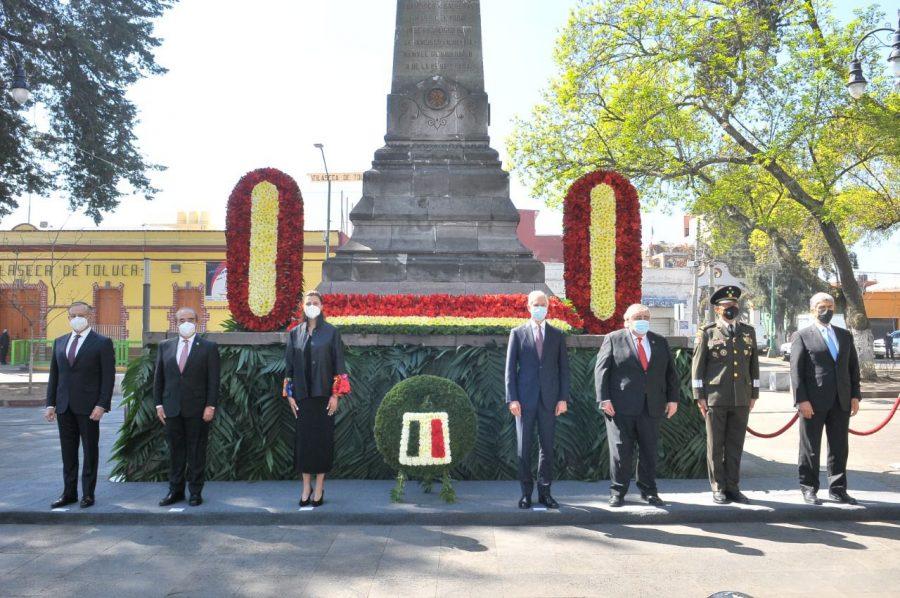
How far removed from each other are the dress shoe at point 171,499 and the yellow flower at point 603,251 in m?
5.40

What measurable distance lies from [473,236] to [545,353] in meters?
5.36

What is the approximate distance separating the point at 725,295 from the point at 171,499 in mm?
5870

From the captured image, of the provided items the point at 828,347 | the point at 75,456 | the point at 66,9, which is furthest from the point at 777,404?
the point at 66,9

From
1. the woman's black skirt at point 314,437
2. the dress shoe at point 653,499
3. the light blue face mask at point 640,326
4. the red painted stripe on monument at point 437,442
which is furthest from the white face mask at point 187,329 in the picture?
the dress shoe at point 653,499

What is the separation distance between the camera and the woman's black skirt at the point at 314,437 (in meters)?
7.32

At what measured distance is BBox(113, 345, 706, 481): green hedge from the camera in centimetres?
862

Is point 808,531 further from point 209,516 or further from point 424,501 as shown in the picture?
point 209,516

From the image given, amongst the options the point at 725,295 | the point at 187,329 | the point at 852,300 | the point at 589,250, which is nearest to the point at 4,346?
the point at 187,329

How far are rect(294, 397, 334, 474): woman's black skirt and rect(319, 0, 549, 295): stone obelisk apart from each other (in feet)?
14.7

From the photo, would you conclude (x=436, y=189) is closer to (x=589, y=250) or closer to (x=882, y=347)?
(x=589, y=250)

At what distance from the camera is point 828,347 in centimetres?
771

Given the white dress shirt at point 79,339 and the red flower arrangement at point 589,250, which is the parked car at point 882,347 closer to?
the red flower arrangement at point 589,250

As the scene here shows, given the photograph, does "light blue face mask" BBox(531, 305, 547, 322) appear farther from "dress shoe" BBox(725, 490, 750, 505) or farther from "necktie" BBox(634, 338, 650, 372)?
"dress shoe" BBox(725, 490, 750, 505)

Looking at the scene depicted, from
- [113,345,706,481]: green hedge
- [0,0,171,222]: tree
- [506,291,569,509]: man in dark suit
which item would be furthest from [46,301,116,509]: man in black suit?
[0,0,171,222]: tree
